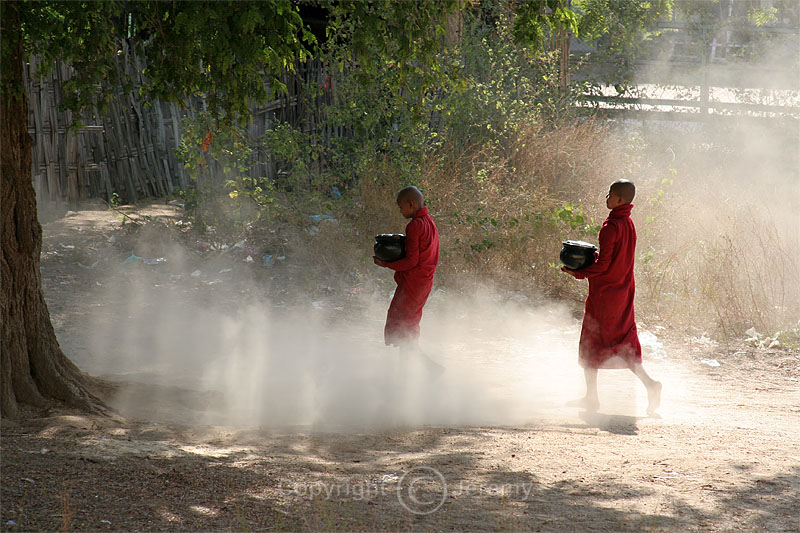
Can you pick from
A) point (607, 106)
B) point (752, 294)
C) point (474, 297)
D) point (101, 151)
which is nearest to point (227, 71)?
point (474, 297)

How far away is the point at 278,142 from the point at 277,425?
5.59 m

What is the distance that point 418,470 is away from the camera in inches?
152

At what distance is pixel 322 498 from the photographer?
3449 millimetres

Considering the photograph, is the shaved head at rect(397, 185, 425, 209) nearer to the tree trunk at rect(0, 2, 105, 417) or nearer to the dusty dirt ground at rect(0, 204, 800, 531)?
the dusty dirt ground at rect(0, 204, 800, 531)

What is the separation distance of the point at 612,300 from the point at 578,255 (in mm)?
407

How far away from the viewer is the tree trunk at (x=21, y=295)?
14.4ft

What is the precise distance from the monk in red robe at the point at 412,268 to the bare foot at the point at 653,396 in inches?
66.5

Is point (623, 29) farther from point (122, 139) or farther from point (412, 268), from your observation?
point (412, 268)

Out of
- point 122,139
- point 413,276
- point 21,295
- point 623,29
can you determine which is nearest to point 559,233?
point 413,276

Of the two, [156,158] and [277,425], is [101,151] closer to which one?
[156,158]

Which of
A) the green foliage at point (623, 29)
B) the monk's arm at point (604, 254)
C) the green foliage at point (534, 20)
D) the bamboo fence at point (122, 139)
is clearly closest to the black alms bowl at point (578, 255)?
the monk's arm at point (604, 254)

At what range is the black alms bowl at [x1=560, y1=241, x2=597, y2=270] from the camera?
509cm

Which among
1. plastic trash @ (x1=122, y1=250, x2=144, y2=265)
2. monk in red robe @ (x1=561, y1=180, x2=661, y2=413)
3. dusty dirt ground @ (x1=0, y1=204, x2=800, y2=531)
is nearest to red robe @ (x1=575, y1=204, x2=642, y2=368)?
monk in red robe @ (x1=561, y1=180, x2=661, y2=413)

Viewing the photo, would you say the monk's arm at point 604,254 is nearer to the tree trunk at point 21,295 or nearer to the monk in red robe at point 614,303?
the monk in red robe at point 614,303
